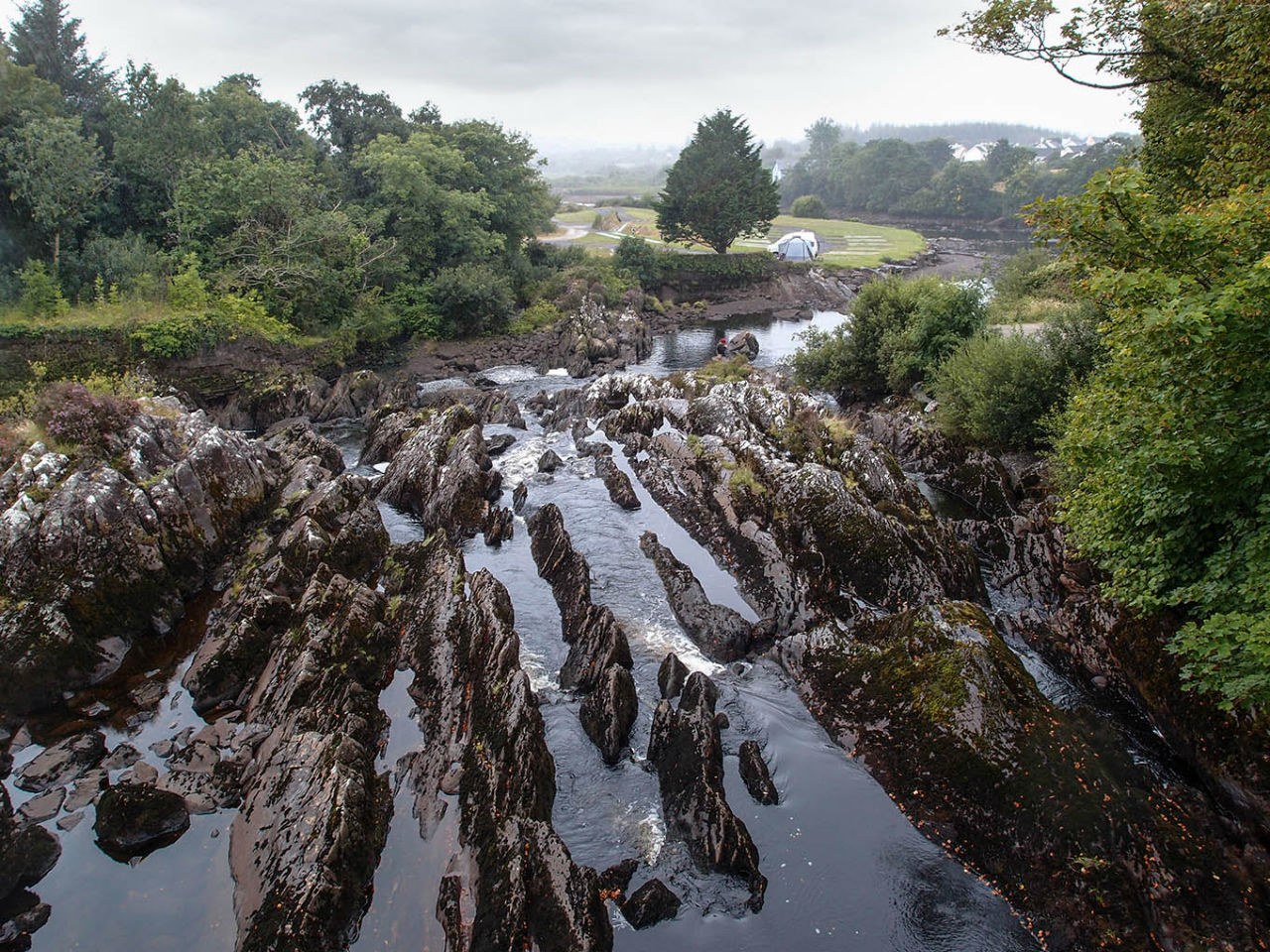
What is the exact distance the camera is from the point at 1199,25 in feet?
67.3

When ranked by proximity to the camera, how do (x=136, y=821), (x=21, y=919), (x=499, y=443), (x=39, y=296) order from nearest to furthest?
(x=21, y=919) → (x=136, y=821) → (x=499, y=443) → (x=39, y=296)

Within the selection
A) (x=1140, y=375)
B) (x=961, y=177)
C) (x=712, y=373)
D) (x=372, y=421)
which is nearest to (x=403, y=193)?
(x=372, y=421)

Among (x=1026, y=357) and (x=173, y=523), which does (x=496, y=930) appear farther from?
(x=1026, y=357)

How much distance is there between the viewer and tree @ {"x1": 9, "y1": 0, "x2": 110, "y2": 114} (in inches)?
2015

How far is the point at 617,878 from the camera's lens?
41.9ft

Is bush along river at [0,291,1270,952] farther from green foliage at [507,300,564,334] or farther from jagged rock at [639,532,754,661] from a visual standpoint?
green foliage at [507,300,564,334]

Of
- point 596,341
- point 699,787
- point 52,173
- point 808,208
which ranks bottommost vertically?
point 699,787

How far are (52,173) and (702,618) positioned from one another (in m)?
49.6

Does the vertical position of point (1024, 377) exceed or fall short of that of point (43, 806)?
it exceeds it

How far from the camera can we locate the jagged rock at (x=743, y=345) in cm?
5806

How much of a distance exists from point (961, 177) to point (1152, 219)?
14946 cm

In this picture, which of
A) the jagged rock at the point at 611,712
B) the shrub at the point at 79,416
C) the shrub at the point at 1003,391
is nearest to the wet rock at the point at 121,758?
the jagged rock at the point at 611,712

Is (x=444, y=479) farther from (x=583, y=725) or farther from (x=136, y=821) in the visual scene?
(x=136, y=821)

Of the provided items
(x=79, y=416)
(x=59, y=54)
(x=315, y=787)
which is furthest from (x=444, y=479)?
(x=59, y=54)
